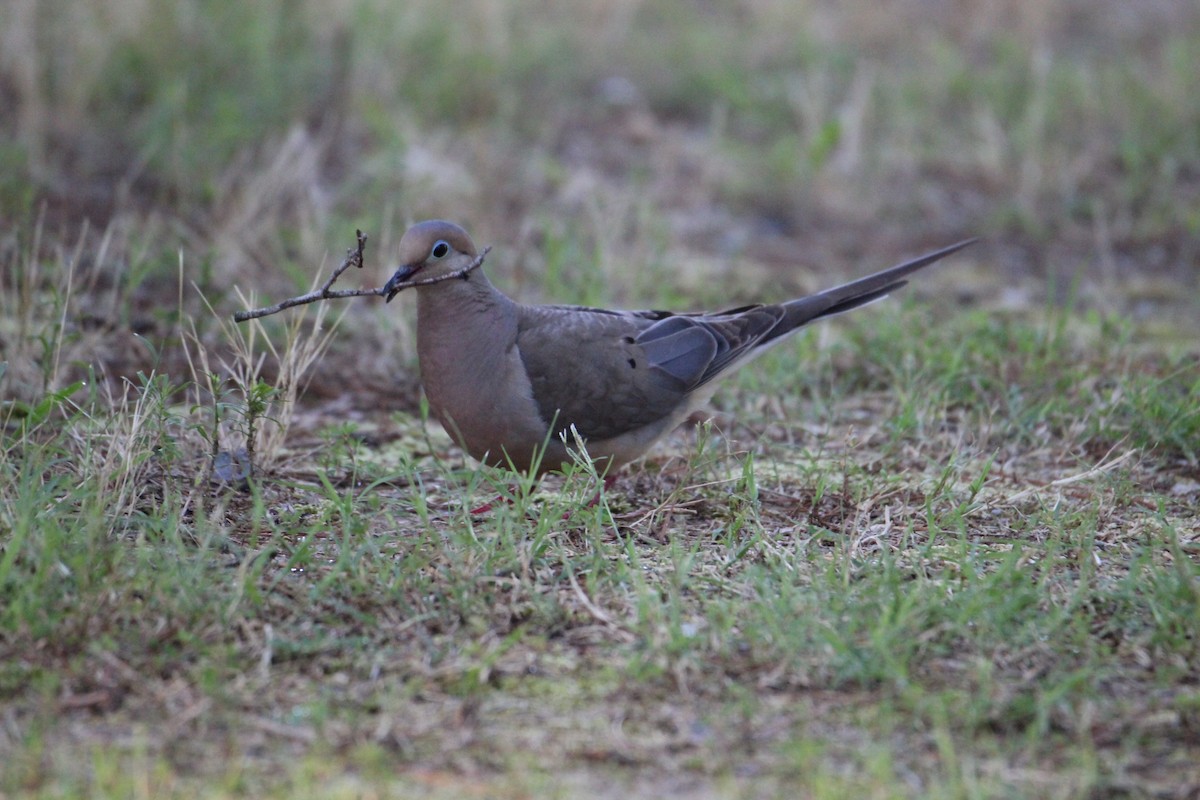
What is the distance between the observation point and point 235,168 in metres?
5.61

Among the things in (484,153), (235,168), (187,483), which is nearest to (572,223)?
(484,153)

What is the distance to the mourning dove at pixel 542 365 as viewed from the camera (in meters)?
3.54

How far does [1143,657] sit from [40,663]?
223cm

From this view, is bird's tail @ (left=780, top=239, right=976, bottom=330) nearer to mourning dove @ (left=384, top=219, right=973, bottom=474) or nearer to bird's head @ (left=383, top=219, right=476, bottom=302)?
mourning dove @ (left=384, top=219, right=973, bottom=474)

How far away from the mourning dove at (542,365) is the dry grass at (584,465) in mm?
176

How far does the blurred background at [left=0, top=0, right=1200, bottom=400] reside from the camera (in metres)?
5.26

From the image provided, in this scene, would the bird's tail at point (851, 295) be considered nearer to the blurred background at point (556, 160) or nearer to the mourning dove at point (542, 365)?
the mourning dove at point (542, 365)

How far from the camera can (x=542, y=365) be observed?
12.0ft

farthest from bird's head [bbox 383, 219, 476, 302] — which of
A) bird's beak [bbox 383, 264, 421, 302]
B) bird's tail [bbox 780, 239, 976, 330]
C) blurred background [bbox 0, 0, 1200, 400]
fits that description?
bird's tail [bbox 780, 239, 976, 330]

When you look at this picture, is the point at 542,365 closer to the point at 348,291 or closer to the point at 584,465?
the point at 584,465

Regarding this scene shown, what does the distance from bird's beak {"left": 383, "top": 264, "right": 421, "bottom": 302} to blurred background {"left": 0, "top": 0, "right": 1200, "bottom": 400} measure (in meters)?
1.00

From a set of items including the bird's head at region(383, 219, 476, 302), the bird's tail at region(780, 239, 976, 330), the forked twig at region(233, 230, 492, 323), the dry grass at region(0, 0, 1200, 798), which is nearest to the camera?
the dry grass at region(0, 0, 1200, 798)

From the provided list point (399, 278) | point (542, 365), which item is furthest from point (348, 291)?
point (542, 365)

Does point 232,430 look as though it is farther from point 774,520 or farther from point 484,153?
point 484,153
